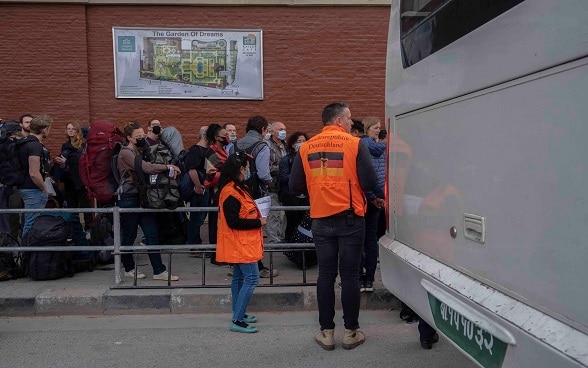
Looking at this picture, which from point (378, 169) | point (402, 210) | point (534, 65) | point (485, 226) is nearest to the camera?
point (534, 65)

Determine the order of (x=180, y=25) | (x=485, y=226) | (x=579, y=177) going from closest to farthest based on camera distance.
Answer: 1. (x=579, y=177)
2. (x=485, y=226)
3. (x=180, y=25)

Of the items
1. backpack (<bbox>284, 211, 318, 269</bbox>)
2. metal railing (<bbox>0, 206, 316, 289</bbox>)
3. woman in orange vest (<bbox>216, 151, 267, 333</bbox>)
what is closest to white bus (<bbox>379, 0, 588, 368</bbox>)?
woman in orange vest (<bbox>216, 151, 267, 333</bbox>)

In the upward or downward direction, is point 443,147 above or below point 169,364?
above

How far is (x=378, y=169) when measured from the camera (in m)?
6.26

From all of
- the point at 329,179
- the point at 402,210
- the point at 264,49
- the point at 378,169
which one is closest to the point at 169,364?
the point at 329,179

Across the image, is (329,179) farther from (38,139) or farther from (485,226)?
A: (38,139)

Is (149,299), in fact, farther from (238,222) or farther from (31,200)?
(31,200)

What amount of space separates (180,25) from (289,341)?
24.4ft

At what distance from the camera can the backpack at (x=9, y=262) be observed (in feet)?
22.8

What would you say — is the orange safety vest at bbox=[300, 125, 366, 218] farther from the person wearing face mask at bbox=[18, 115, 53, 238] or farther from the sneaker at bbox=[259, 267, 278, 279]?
the person wearing face mask at bbox=[18, 115, 53, 238]

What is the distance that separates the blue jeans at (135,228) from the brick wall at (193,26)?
4.48 metres

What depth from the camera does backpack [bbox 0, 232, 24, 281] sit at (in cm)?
694

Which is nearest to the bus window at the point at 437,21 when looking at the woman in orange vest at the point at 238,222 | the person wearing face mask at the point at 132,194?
the woman in orange vest at the point at 238,222

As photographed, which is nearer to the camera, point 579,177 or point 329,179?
point 579,177
